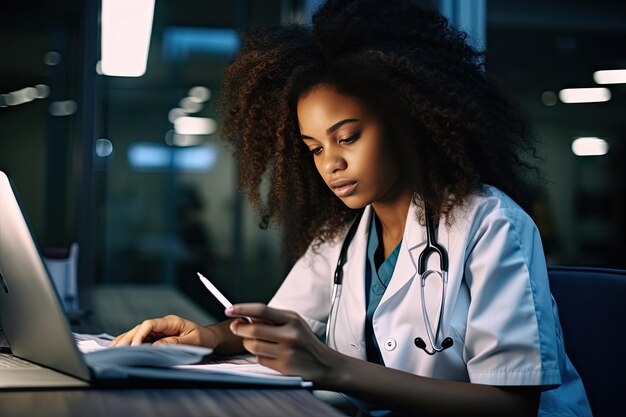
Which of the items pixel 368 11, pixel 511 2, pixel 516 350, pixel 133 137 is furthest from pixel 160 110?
pixel 516 350

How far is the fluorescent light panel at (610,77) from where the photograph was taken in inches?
109

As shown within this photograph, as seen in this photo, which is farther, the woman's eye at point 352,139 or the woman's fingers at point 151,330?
the woman's eye at point 352,139

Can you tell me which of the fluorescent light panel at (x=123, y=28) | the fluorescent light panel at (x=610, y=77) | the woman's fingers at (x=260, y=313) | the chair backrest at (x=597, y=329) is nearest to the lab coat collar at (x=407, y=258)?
the chair backrest at (x=597, y=329)

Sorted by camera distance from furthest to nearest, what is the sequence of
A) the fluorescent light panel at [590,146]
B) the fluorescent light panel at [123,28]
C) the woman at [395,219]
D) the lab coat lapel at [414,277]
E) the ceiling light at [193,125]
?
the ceiling light at [193,125]
the fluorescent light panel at [123,28]
the fluorescent light panel at [590,146]
the lab coat lapel at [414,277]
the woman at [395,219]

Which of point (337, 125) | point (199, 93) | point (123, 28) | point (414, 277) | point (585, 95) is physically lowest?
point (414, 277)

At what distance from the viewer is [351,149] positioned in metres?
1.33

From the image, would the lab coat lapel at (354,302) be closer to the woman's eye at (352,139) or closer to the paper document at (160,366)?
the woman's eye at (352,139)

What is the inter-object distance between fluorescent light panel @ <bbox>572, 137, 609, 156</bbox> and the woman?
1542mm

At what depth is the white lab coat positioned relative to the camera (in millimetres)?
1108

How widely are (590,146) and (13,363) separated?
2460mm

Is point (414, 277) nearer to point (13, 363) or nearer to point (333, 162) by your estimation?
point (333, 162)

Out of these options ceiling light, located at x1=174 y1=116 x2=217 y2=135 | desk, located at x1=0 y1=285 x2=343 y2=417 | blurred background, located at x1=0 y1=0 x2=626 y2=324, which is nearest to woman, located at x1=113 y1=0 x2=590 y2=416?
desk, located at x1=0 y1=285 x2=343 y2=417

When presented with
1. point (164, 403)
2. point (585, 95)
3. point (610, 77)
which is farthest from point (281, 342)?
point (585, 95)

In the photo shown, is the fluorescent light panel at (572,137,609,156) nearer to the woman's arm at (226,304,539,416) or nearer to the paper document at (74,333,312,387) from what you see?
the woman's arm at (226,304,539,416)
